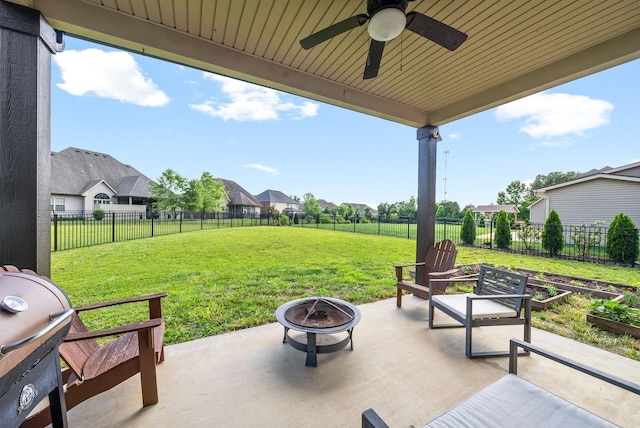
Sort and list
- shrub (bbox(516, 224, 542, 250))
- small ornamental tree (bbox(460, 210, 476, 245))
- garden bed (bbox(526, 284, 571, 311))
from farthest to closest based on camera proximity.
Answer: small ornamental tree (bbox(460, 210, 476, 245)), shrub (bbox(516, 224, 542, 250)), garden bed (bbox(526, 284, 571, 311))

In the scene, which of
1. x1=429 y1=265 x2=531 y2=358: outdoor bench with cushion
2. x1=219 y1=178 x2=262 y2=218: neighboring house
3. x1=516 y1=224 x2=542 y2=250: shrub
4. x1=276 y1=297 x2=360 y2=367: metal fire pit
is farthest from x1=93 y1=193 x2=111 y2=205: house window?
x1=516 y1=224 x2=542 y2=250: shrub

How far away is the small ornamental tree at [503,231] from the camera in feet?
28.6

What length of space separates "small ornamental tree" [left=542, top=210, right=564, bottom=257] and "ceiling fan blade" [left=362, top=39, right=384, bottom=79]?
8.60 meters

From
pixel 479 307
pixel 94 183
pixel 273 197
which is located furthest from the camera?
pixel 273 197

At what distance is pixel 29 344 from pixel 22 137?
1640 millimetres

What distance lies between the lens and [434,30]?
1.87 metres

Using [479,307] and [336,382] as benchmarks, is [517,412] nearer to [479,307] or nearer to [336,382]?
[336,382]

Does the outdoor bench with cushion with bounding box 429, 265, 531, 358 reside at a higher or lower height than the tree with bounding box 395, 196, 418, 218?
lower

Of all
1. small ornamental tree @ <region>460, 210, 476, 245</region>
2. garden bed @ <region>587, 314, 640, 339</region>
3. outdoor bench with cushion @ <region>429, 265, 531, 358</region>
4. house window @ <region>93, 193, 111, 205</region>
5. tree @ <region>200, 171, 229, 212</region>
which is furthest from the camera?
tree @ <region>200, 171, 229, 212</region>

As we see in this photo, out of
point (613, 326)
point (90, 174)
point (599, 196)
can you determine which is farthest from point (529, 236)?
point (90, 174)

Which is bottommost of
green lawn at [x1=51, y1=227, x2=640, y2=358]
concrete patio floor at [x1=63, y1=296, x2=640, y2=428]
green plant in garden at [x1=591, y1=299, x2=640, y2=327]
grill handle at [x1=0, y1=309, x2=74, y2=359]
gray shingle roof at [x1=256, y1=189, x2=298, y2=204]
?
concrete patio floor at [x1=63, y1=296, x2=640, y2=428]

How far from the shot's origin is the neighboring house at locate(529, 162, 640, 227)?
8.81m

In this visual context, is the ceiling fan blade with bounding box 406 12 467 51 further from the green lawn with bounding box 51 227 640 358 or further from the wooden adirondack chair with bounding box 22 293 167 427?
the green lawn with bounding box 51 227 640 358

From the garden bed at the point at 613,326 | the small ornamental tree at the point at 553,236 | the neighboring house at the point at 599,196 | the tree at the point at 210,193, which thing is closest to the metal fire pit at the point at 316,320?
the garden bed at the point at 613,326
